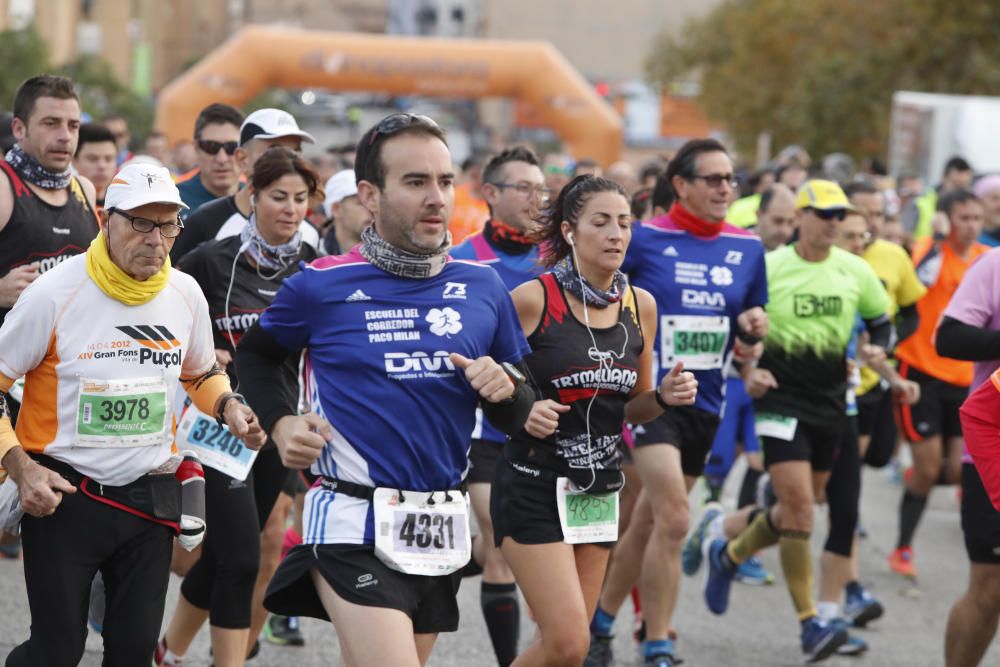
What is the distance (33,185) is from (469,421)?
2.64 metres

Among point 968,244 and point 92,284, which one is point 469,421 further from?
point 968,244

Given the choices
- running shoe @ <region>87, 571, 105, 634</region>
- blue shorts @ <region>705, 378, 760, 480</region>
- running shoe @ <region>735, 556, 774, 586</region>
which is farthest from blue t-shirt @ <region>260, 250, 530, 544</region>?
blue shorts @ <region>705, 378, 760, 480</region>

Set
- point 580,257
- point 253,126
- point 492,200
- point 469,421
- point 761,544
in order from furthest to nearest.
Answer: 1. point 761,544
2. point 492,200
3. point 253,126
4. point 580,257
5. point 469,421

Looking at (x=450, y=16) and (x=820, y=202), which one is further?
(x=450, y=16)

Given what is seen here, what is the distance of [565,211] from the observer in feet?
20.3

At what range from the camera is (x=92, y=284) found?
5.02 m

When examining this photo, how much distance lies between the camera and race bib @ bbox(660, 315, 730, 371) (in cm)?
753

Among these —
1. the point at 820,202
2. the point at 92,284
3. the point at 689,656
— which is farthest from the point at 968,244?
the point at 92,284

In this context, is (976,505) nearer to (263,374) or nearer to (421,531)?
(421,531)

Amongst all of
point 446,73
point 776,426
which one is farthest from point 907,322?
point 446,73

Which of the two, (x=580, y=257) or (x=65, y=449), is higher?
(x=580, y=257)

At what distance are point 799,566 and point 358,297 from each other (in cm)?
422

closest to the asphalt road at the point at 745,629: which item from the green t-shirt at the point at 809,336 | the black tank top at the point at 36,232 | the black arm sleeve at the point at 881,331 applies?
the green t-shirt at the point at 809,336

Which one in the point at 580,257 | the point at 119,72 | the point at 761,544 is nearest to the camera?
the point at 580,257
